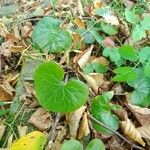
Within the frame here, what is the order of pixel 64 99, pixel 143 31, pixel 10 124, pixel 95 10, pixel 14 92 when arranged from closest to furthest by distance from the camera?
1. pixel 64 99
2. pixel 10 124
3. pixel 14 92
4. pixel 143 31
5. pixel 95 10

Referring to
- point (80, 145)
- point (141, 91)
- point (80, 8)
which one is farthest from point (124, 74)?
point (80, 8)

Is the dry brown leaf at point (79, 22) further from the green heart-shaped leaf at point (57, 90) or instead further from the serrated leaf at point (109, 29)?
the green heart-shaped leaf at point (57, 90)

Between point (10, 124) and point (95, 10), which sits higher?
point (95, 10)

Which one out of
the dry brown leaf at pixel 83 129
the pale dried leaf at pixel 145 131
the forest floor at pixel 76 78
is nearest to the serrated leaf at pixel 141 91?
the forest floor at pixel 76 78

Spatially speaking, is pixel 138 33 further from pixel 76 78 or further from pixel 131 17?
pixel 76 78

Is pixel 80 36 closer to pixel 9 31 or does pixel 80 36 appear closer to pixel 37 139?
pixel 9 31

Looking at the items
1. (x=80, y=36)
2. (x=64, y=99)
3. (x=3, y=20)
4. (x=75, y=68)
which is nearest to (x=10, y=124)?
(x=64, y=99)
